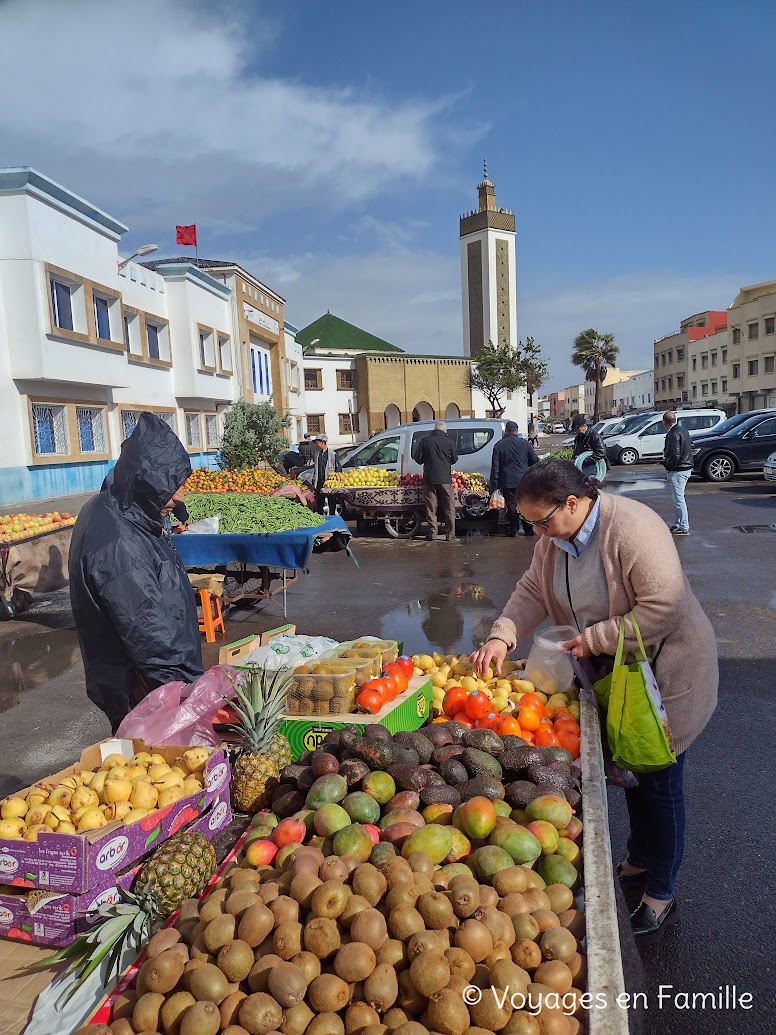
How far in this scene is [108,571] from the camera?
329 cm

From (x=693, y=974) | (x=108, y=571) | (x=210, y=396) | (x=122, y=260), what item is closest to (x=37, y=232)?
(x=122, y=260)

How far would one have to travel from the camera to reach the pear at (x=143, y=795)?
261 cm

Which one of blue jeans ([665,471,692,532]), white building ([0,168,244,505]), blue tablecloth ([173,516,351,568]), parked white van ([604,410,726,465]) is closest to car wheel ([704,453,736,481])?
parked white van ([604,410,726,465])

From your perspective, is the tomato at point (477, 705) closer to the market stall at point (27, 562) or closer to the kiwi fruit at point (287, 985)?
the kiwi fruit at point (287, 985)

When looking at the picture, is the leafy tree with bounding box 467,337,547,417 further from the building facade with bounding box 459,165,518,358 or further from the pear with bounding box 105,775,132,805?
the pear with bounding box 105,775,132,805

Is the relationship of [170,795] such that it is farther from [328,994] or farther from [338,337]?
[338,337]

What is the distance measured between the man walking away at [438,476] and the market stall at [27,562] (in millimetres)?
6085

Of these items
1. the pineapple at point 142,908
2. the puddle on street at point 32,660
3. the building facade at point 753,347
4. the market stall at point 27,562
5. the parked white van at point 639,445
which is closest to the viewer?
the pineapple at point 142,908

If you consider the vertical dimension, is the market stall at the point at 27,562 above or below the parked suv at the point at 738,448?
below

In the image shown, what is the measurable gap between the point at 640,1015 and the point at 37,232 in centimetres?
1963

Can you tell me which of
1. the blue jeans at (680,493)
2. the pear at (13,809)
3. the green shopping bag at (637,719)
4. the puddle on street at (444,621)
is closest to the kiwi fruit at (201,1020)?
the pear at (13,809)

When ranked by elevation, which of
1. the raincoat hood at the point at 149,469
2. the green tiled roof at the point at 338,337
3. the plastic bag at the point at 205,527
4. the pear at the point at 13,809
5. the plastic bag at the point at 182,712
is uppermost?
the green tiled roof at the point at 338,337

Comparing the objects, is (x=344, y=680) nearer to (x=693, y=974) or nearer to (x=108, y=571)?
(x=108, y=571)

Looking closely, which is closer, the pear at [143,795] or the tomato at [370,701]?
the pear at [143,795]
